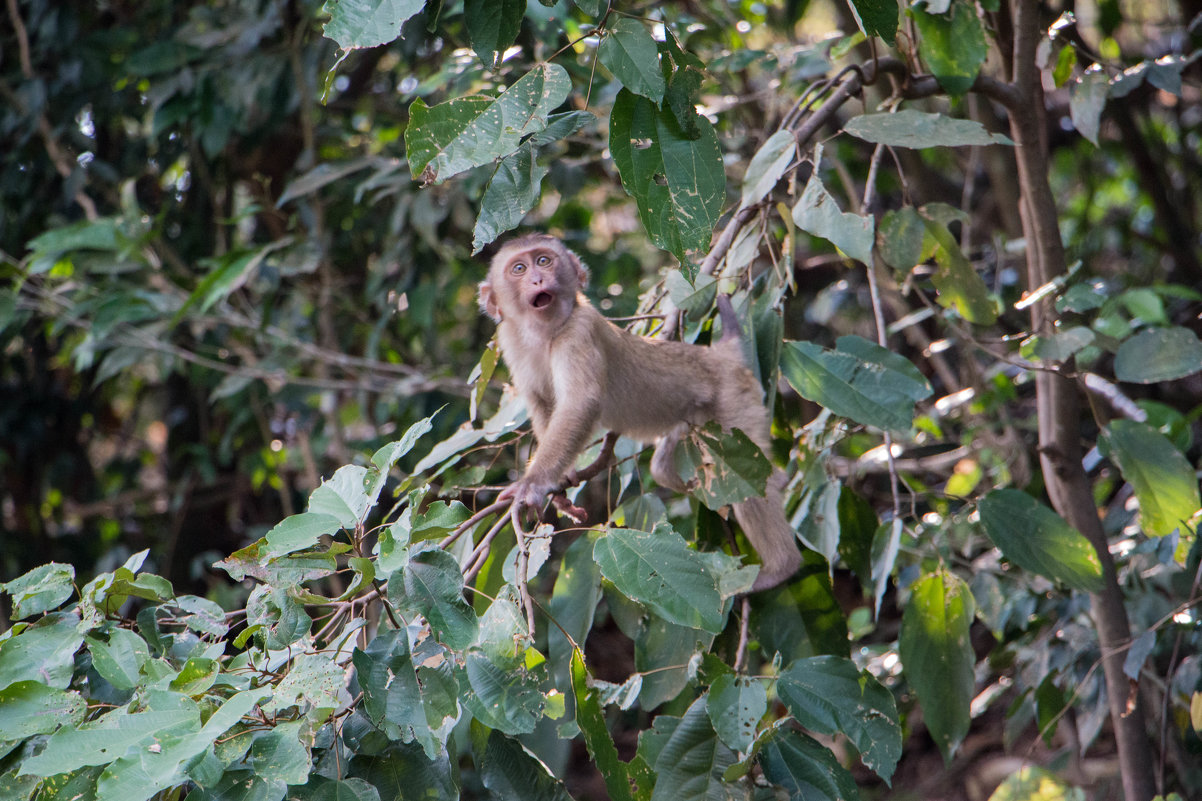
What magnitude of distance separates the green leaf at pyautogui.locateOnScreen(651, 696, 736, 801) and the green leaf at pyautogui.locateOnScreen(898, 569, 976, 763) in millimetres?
907

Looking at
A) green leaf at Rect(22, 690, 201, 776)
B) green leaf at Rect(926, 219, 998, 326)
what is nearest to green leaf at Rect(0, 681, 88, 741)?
Result: green leaf at Rect(22, 690, 201, 776)

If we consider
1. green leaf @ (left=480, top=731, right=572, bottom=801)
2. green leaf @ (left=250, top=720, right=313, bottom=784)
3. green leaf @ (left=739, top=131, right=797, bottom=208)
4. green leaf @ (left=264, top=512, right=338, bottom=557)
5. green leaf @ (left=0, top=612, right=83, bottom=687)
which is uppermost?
green leaf @ (left=739, top=131, right=797, bottom=208)

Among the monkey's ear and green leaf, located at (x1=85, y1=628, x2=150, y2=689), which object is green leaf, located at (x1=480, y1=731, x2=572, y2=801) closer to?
green leaf, located at (x1=85, y1=628, x2=150, y2=689)

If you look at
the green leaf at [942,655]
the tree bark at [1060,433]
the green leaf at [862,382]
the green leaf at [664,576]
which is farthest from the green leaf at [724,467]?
the tree bark at [1060,433]

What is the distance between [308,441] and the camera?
20.7ft

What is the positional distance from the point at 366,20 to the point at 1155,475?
2626mm

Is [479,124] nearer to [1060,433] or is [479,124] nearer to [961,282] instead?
[961,282]

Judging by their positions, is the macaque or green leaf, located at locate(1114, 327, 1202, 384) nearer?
green leaf, located at locate(1114, 327, 1202, 384)

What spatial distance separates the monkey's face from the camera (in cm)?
352

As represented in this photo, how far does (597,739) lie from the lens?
2113 mm

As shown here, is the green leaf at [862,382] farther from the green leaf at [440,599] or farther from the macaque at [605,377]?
the green leaf at [440,599]

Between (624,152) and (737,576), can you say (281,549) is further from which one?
(737,576)

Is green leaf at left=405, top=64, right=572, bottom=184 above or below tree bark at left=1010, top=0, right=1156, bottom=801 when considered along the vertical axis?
above

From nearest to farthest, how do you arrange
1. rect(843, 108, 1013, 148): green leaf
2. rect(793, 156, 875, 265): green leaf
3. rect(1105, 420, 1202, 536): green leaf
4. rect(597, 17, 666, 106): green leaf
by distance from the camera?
rect(597, 17, 666, 106): green leaf
rect(793, 156, 875, 265): green leaf
rect(843, 108, 1013, 148): green leaf
rect(1105, 420, 1202, 536): green leaf
